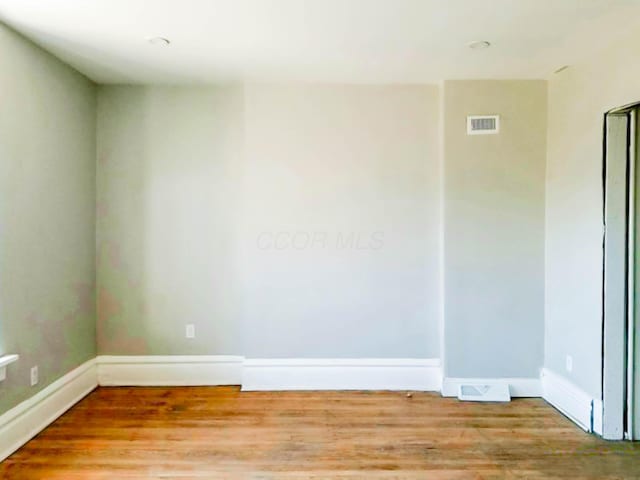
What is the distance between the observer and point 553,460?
2.50 m

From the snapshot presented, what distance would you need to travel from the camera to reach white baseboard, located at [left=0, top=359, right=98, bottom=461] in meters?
2.53

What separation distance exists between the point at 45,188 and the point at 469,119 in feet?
10.4

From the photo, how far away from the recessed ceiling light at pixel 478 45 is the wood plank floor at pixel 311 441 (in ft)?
8.29

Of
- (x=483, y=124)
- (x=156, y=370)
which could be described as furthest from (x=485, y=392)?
(x=156, y=370)

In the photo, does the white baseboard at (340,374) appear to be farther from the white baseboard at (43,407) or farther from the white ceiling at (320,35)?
the white ceiling at (320,35)

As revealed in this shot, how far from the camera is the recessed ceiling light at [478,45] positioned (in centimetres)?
270

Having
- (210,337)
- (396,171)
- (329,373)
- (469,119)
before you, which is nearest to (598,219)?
(469,119)

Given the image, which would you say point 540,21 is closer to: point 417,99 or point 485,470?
point 417,99

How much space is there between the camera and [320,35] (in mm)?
2609

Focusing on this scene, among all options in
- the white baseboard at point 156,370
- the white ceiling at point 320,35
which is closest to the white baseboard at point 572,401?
the white ceiling at point 320,35

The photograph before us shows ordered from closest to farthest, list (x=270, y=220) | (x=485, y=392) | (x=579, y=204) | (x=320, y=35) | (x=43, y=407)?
1. (x=320, y=35)
2. (x=43, y=407)
3. (x=579, y=204)
4. (x=485, y=392)
5. (x=270, y=220)

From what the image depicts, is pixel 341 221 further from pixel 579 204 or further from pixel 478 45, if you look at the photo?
pixel 579 204

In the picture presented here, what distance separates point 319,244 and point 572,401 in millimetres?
2180

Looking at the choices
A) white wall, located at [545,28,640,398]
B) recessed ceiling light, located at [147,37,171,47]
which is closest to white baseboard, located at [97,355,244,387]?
recessed ceiling light, located at [147,37,171,47]
